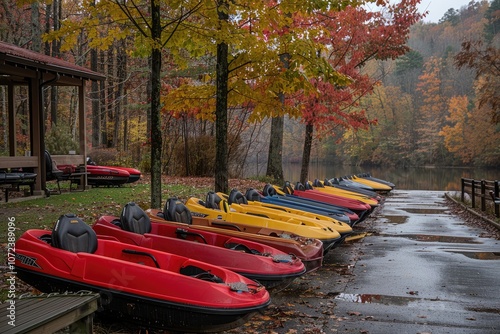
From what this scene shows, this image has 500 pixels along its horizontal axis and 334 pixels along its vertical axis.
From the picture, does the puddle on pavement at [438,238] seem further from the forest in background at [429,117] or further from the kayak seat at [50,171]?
the forest in background at [429,117]

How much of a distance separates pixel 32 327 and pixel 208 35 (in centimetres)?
775

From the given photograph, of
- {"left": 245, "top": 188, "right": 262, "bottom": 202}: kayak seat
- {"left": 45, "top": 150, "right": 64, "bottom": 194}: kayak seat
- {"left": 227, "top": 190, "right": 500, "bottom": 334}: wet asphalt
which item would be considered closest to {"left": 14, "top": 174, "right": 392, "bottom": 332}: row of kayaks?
{"left": 227, "top": 190, "right": 500, "bottom": 334}: wet asphalt

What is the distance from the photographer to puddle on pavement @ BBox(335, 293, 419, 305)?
689cm

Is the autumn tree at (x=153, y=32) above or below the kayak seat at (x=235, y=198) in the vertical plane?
above

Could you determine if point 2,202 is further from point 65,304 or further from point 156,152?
point 65,304

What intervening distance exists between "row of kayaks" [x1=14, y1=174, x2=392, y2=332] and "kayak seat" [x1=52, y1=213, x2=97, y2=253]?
0.01 m

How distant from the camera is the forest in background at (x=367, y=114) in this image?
2492cm

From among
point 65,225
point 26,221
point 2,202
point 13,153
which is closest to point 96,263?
point 65,225

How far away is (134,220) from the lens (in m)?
7.31

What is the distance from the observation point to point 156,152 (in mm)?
10000

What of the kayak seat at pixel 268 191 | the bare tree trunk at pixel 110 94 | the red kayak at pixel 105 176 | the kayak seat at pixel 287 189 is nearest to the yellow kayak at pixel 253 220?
the kayak seat at pixel 268 191

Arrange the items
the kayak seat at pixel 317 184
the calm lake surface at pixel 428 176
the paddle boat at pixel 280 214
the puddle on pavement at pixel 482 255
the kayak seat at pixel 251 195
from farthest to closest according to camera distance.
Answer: the calm lake surface at pixel 428 176 → the kayak seat at pixel 317 184 → the kayak seat at pixel 251 195 → the paddle boat at pixel 280 214 → the puddle on pavement at pixel 482 255

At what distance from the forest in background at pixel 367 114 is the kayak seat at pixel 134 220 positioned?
14501 millimetres

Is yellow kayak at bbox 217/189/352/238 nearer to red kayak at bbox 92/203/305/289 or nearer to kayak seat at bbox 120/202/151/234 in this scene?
red kayak at bbox 92/203/305/289
